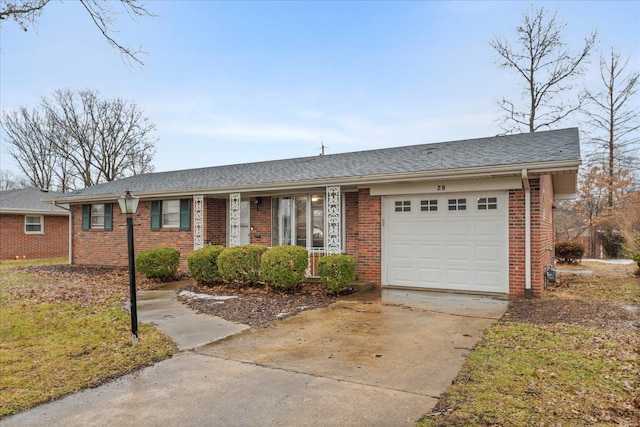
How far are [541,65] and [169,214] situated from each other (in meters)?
20.5

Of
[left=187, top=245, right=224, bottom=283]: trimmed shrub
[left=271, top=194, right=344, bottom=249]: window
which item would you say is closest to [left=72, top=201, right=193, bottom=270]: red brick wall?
[left=187, top=245, right=224, bottom=283]: trimmed shrub

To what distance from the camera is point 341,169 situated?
10.5 meters

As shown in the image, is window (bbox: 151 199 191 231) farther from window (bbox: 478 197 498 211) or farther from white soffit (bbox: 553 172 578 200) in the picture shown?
white soffit (bbox: 553 172 578 200)

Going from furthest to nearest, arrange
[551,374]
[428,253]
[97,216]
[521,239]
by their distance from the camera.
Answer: [97,216], [428,253], [521,239], [551,374]

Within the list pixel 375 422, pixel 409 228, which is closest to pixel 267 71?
pixel 409 228

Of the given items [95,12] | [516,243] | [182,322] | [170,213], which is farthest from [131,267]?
[170,213]

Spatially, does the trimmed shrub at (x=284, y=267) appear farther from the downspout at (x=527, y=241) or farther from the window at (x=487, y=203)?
the downspout at (x=527, y=241)

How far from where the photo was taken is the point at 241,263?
30.6ft

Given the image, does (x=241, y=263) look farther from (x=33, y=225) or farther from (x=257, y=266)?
(x=33, y=225)

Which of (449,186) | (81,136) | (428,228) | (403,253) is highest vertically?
(81,136)

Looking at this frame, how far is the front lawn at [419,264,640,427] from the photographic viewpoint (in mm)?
3018

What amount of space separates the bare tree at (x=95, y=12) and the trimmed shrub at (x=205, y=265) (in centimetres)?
556

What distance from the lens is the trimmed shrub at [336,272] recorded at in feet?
27.7

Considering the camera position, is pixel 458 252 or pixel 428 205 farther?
pixel 428 205
